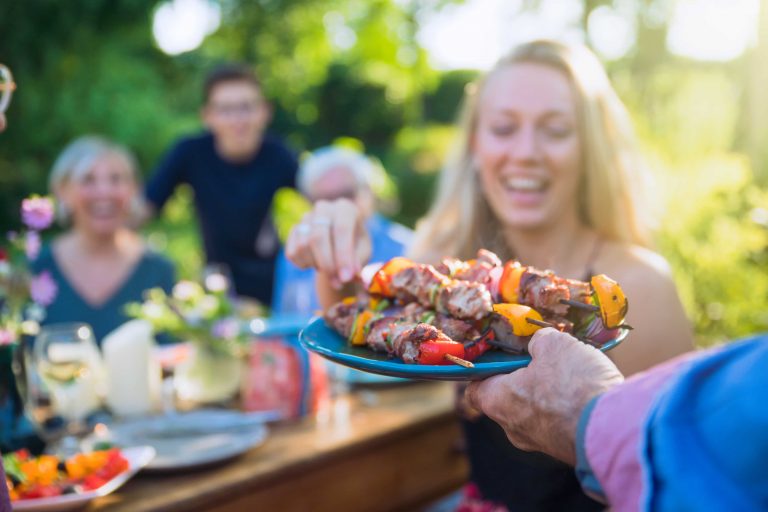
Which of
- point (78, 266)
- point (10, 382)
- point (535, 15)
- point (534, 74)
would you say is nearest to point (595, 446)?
point (534, 74)

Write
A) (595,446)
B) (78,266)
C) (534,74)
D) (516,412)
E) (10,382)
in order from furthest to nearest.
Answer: (78,266) < (534,74) < (10,382) < (516,412) < (595,446)

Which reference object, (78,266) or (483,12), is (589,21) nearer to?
(483,12)

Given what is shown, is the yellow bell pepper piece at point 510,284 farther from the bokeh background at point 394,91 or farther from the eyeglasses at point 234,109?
the eyeglasses at point 234,109

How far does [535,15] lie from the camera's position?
36.9ft

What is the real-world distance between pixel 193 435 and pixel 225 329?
1.43 ft

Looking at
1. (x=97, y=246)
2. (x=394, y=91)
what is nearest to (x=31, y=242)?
(x=97, y=246)

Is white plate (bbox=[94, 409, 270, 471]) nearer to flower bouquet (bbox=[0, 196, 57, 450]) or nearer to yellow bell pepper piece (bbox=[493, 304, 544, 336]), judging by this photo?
flower bouquet (bbox=[0, 196, 57, 450])

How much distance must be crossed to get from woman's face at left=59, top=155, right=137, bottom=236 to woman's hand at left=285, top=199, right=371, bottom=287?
2.20 metres

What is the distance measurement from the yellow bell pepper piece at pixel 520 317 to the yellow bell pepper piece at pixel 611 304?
0.10m

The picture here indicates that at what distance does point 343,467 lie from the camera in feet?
7.35

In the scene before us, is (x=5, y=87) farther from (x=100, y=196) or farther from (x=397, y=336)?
(x=100, y=196)

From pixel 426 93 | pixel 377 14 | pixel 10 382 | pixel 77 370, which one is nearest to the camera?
pixel 10 382

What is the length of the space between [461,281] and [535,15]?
10.8m

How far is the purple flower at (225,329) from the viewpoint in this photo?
245cm
